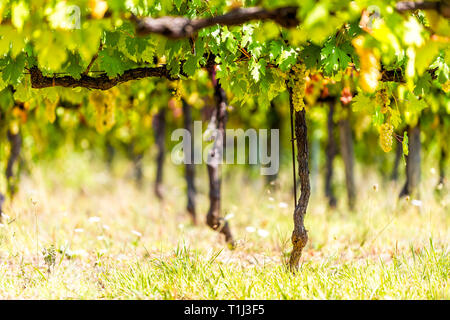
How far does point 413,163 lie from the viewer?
22.0ft

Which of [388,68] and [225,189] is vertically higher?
[388,68]

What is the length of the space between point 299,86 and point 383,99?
57cm

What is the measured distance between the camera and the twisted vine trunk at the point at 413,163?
6645mm

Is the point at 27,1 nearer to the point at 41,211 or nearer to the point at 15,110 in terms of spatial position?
the point at 15,110

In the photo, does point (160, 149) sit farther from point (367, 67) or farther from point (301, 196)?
point (367, 67)

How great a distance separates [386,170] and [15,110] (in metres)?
8.75

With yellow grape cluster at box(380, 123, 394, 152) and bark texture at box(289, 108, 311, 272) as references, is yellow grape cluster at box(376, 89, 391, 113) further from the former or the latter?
bark texture at box(289, 108, 311, 272)

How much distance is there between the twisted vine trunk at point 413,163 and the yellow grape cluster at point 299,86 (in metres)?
3.67

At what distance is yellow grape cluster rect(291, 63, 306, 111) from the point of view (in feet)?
11.3

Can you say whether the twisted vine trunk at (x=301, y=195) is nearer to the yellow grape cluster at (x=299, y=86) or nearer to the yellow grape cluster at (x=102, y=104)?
the yellow grape cluster at (x=299, y=86)

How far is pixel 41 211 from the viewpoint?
7168 millimetres

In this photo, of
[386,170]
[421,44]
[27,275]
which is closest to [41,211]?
[27,275]

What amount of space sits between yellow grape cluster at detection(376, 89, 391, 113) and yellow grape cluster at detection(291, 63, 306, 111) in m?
0.51

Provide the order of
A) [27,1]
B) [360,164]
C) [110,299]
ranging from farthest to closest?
[360,164], [110,299], [27,1]
